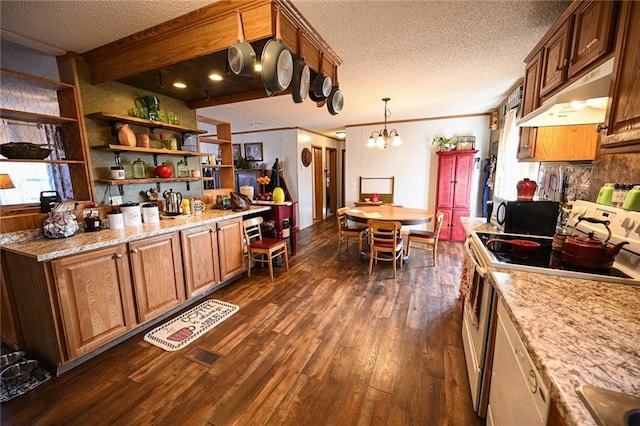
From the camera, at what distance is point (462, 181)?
470cm

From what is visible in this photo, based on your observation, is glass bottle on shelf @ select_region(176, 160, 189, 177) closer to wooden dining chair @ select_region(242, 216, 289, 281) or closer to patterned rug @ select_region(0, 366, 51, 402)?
wooden dining chair @ select_region(242, 216, 289, 281)

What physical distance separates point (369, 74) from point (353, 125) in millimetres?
2940

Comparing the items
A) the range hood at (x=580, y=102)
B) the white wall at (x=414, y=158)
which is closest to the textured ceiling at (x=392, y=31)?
the range hood at (x=580, y=102)

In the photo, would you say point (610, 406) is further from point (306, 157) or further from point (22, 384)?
point (306, 157)

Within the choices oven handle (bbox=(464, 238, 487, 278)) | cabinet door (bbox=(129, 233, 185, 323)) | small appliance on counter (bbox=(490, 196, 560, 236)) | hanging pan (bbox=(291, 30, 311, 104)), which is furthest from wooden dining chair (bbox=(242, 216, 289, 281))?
small appliance on counter (bbox=(490, 196, 560, 236))

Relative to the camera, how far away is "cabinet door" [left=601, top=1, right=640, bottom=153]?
101 cm

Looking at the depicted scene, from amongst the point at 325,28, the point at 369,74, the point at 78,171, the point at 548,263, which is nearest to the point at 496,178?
the point at 369,74

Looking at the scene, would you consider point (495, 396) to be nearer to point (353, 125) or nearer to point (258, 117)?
point (258, 117)

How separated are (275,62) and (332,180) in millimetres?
6388

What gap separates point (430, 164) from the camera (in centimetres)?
518

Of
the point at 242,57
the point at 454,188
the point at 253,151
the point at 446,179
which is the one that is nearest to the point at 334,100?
the point at 242,57

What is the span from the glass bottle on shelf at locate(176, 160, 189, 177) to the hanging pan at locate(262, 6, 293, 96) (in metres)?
2.13

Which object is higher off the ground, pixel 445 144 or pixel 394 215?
pixel 445 144

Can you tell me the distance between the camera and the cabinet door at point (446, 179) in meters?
4.73
